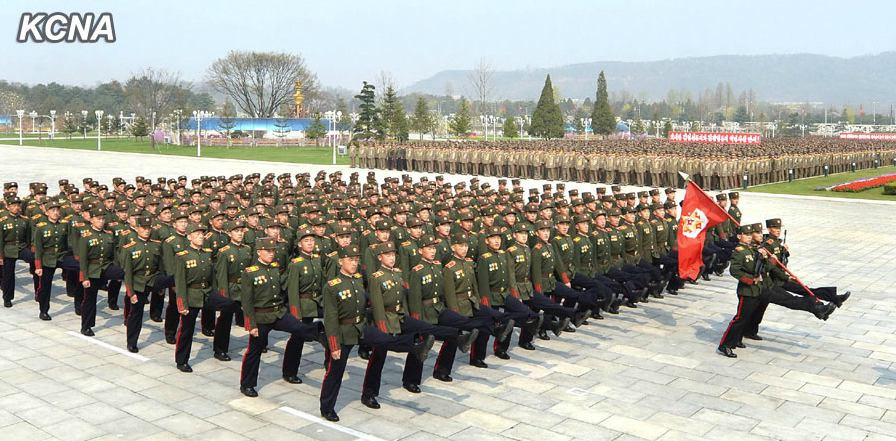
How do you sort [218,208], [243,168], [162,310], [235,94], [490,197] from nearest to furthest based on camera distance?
[162,310] < [218,208] < [490,197] < [243,168] < [235,94]

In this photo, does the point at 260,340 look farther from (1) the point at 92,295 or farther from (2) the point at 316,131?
(2) the point at 316,131

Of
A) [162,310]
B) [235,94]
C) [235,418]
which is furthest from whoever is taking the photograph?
[235,94]

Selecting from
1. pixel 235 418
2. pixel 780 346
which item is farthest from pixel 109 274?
pixel 780 346

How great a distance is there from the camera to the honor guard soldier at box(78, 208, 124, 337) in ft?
35.9

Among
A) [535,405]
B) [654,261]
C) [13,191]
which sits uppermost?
[13,191]

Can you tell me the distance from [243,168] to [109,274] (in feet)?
112

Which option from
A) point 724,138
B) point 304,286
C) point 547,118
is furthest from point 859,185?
point 547,118

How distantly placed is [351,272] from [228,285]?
7.66 ft

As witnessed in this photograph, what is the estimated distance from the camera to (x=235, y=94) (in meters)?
95.4

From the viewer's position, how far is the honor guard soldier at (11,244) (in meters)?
12.7

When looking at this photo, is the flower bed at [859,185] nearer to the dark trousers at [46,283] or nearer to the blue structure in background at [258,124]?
the dark trousers at [46,283]

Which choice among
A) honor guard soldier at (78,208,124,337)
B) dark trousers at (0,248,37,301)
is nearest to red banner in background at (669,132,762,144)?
dark trousers at (0,248,37,301)

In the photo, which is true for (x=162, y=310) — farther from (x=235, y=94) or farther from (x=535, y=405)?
(x=235, y=94)

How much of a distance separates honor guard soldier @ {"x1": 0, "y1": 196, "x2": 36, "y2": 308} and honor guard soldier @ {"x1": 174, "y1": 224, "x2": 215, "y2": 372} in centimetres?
454
